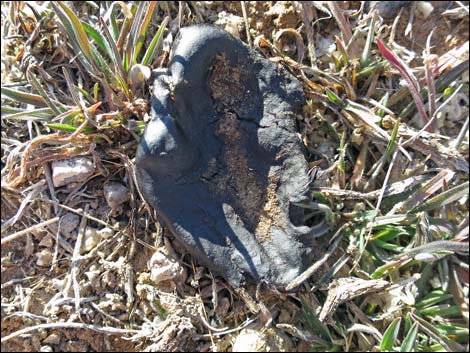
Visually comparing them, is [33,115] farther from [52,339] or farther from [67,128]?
[52,339]

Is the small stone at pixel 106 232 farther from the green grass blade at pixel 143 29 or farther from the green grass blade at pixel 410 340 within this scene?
the green grass blade at pixel 410 340

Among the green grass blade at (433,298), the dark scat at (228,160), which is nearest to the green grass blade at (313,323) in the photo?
the dark scat at (228,160)

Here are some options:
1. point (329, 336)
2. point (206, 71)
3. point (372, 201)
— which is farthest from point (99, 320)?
point (372, 201)

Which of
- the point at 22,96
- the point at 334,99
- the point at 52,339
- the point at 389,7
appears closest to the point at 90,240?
the point at 52,339

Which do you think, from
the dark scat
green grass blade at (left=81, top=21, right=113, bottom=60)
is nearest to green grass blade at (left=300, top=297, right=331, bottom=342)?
the dark scat

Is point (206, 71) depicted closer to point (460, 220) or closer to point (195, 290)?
point (195, 290)

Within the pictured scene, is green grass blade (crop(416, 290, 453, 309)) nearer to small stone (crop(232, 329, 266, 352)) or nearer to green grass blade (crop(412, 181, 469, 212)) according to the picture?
green grass blade (crop(412, 181, 469, 212))
